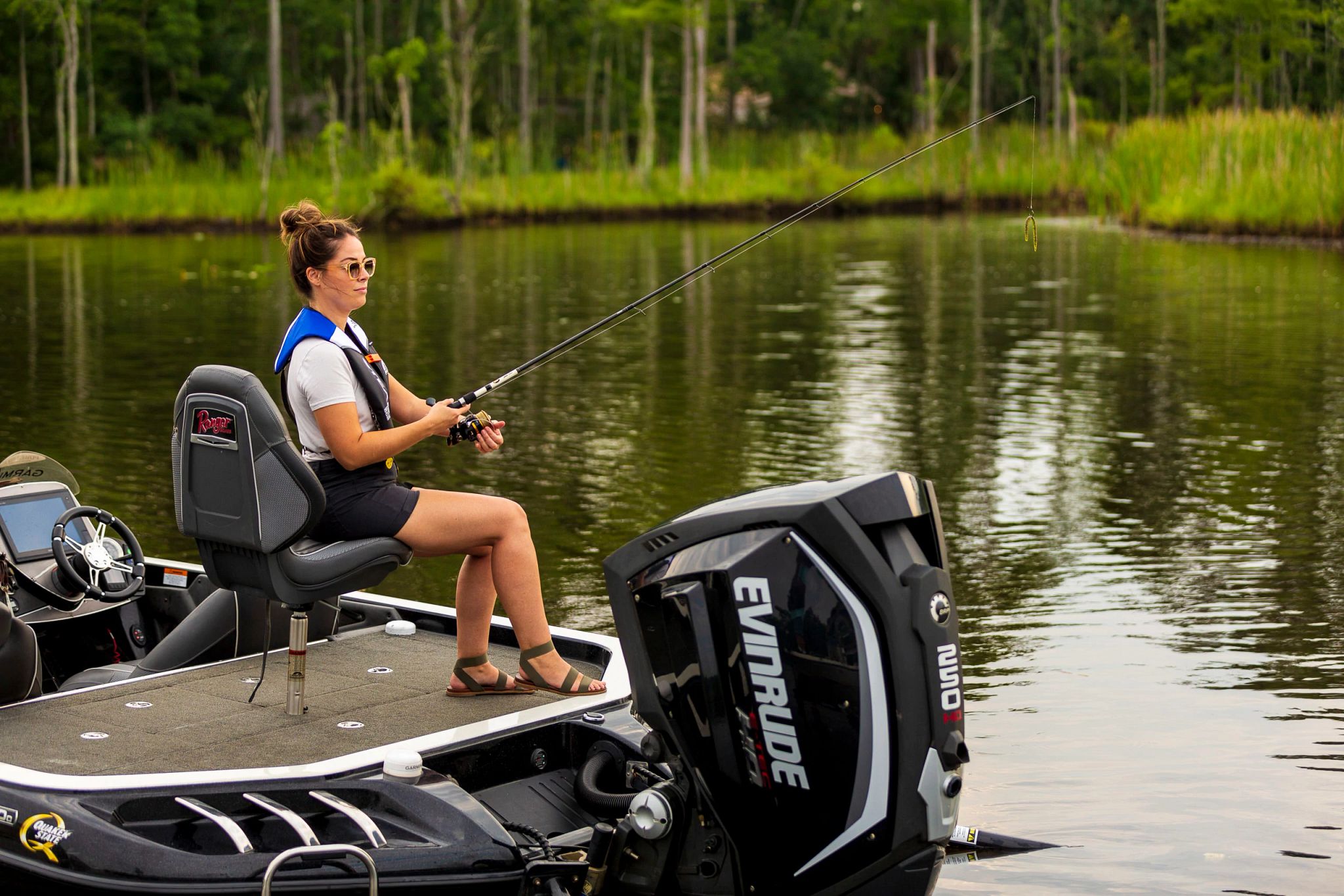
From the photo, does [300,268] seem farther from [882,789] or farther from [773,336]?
[773,336]

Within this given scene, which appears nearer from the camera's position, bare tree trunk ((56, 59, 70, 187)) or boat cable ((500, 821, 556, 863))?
boat cable ((500, 821, 556, 863))

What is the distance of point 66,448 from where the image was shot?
11.1 m

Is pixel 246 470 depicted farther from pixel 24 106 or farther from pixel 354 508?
pixel 24 106

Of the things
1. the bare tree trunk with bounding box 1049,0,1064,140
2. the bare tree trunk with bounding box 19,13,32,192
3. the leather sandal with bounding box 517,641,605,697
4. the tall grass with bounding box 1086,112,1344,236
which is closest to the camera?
the leather sandal with bounding box 517,641,605,697

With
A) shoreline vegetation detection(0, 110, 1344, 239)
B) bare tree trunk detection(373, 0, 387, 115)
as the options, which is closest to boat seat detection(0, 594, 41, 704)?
shoreline vegetation detection(0, 110, 1344, 239)

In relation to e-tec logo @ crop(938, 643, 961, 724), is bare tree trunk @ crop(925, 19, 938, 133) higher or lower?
higher

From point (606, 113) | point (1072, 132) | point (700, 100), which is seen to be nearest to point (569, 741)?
point (700, 100)

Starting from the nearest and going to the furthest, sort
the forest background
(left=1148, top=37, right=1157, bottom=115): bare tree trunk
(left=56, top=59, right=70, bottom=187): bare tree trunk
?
the forest background
(left=56, top=59, right=70, bottom=187): bare tree trunk
(left=1148, top=37, right=1157, bottom=115): bare tree trunk

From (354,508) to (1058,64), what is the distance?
50.5m

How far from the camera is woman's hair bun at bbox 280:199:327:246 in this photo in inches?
178

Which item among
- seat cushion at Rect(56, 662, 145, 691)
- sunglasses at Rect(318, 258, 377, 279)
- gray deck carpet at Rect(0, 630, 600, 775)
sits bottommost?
seat cushion at Rect(56, 662, 145, 691)

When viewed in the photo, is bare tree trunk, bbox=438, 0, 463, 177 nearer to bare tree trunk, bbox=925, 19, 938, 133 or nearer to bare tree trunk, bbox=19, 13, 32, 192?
bare tree trunk, bbox=19, 13, 32, 192

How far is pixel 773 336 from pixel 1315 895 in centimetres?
1292

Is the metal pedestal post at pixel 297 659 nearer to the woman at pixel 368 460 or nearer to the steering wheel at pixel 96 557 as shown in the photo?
the woman at pixel 368 460
